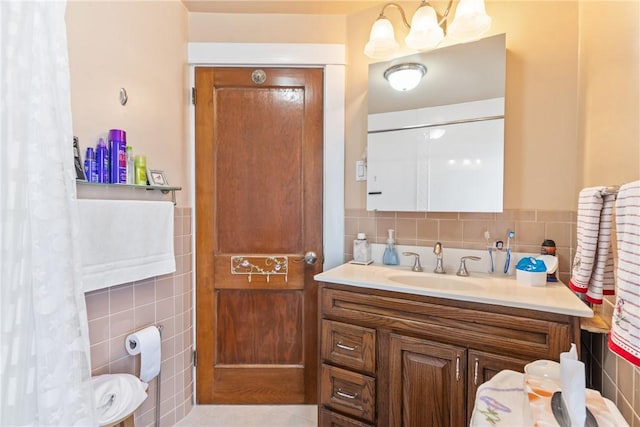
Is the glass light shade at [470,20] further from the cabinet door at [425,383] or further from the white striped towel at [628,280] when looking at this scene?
the cabinet door at [425,383]

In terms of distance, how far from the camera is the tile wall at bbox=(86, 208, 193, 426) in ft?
4.28

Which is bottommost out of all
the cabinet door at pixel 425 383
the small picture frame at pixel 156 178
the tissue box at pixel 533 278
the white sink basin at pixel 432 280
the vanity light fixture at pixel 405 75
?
the cabinet door at pixel 425 383

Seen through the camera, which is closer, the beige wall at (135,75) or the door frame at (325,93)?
the beige wall at (135,75)

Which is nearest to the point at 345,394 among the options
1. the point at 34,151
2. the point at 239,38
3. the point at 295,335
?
the point at 295,335

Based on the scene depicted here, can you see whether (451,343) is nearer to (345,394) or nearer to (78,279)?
(345,394)

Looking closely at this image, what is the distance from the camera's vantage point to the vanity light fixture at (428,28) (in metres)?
1.46

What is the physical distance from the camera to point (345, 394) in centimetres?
141

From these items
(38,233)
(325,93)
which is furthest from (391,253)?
(38,233)

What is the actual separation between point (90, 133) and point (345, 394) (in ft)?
5.08

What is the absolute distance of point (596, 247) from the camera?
969 millimetres

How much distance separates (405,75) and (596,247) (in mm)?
1185

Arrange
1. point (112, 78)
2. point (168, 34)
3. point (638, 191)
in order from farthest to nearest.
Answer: point (168, 34), point (112, 78), point (638, 191)

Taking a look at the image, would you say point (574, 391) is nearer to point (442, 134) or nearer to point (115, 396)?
point (442, 134)

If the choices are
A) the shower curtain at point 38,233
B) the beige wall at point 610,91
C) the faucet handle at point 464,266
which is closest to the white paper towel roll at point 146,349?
the shower curtain at point 38,233
